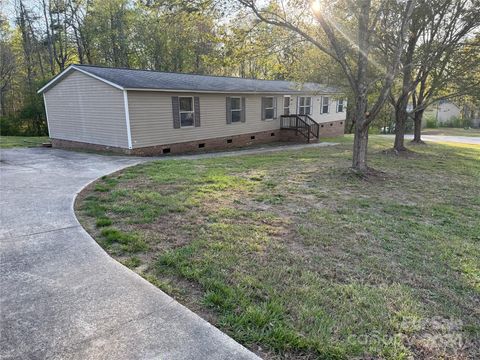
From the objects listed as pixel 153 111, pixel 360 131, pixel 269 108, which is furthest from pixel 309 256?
pixel 269 108

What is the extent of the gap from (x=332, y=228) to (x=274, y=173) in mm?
4069

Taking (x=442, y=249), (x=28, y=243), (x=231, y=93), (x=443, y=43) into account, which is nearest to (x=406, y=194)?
(x=442, y=249)

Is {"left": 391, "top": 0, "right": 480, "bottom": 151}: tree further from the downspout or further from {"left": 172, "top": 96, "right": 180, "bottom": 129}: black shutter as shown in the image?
the downspout

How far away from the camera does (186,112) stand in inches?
514

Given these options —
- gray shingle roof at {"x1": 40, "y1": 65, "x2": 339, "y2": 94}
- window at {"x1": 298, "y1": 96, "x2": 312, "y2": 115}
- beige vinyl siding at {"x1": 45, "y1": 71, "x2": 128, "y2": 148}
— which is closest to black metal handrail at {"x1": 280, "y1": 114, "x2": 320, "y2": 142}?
window at {"x1": 298, "y1": 96, "x2": 312, "y2": 115}

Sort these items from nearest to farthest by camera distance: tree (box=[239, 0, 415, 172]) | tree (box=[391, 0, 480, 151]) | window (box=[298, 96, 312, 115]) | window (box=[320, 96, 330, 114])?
tree (box=[239, 0, 415, 172]) → tree (box=[391, 0, 480, 151]) → window (box=[298, 96, 312, 115]) → window (box=[320, 96, 330, 114])

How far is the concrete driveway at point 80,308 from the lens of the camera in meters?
2.04

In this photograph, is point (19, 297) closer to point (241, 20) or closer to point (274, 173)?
point (274, 173)

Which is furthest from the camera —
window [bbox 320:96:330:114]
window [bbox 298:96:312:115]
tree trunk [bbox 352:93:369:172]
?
window [bbox 320:96:330:114]

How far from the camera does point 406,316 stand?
2469mm

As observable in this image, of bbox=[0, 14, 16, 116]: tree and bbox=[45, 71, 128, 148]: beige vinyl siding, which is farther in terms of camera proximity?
bbox=[0, 14, 16, 116]: tree

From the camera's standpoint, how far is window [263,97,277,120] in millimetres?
16984

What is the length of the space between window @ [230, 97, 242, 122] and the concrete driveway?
11755 mm

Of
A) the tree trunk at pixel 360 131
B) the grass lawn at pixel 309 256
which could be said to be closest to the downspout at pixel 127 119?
the grass lawn at pixel 309 256
